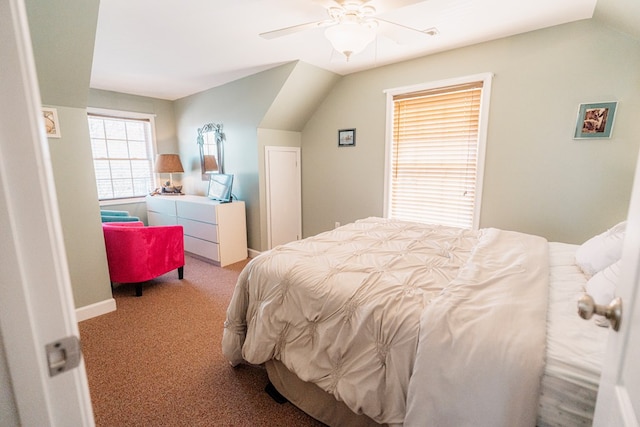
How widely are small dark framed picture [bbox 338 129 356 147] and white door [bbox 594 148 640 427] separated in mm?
3254

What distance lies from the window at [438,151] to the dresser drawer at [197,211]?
2244mm

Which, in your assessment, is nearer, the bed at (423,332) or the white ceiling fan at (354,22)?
the bed at (423,332)

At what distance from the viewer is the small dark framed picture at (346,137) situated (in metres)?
3.76

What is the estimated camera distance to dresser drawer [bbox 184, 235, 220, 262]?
12.4 feet

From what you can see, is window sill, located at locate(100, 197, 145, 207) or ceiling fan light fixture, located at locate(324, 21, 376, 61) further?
window sill, located at locate(100, 197, 145, 207)

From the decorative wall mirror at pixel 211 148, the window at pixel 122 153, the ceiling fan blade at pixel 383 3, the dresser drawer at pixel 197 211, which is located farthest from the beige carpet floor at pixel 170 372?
the window at pixel 122 153

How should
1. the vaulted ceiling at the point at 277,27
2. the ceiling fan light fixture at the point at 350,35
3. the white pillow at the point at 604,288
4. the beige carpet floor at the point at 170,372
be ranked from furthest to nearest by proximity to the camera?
the vaulted ceiling at the point at 277,27
the ceiling fan light fixture at the point at 350,35
the beige carpet floor at the point at 170,372
the white pillow at the point at 604,288

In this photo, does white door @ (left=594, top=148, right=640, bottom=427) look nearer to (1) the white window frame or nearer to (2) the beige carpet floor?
(2) the beige carpet floor

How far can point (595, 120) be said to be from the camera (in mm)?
2332

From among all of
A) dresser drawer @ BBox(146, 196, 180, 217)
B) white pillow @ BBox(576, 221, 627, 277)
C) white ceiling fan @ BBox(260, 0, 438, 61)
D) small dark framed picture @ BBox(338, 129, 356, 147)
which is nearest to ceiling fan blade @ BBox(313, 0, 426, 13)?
white ceiling fan @ BBox(260, 0, 438, 61)

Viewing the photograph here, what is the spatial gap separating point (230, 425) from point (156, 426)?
0.38 metres

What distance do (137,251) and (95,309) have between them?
59cm

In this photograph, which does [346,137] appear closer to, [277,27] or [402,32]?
[277,27]

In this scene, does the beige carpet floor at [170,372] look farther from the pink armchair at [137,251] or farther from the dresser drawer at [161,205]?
the dresser drawer at [161,205]
